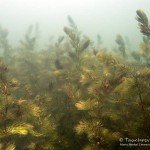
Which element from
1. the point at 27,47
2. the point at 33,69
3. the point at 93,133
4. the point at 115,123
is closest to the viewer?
the point at 93,133

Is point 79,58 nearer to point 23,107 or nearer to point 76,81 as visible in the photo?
point 76,81

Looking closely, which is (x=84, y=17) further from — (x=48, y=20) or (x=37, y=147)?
(x=37, y=147)

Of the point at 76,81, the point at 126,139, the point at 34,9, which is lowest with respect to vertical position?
the point at 126,139

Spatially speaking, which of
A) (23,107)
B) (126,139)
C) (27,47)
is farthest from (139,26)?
(27,47)

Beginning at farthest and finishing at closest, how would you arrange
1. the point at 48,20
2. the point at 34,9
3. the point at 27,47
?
the point at 34,9 < the point at 48,20 < the point at 27,47

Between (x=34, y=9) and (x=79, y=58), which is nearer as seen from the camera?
(x=79, y=58)

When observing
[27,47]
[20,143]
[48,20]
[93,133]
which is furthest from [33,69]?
[48,20]

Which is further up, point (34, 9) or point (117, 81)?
point (34, 9)

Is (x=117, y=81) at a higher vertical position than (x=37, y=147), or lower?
higher

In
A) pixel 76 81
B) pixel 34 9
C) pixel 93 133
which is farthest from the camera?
pixel 34 9
